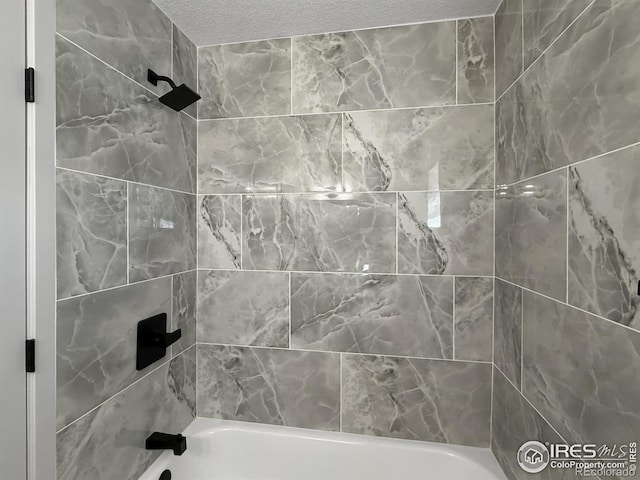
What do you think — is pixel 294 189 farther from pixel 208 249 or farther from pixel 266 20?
pixel 266 20

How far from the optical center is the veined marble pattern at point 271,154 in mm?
1506

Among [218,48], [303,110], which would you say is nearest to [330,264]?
[303,110]

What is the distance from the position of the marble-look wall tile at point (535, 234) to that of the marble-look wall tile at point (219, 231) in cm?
114

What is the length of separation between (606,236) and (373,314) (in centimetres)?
91

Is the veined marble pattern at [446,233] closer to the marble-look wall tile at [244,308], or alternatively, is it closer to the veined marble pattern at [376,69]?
the veined marble pattern at [376,69]

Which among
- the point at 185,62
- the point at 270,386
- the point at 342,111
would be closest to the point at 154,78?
the point at 185,62

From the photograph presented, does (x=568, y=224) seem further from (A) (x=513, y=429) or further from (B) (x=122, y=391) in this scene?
(B) (x=122, y=391)

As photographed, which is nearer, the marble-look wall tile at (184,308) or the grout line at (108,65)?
the grout line at (108,65)

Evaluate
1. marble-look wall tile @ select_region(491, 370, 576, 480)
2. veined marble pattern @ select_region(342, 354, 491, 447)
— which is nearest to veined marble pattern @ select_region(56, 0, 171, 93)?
veined marble pattern @ select_region(342, 354, 491, 447)

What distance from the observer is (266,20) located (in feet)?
4.64

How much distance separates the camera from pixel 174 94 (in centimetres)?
130

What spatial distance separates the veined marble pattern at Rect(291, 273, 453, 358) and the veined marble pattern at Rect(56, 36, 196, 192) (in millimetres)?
757

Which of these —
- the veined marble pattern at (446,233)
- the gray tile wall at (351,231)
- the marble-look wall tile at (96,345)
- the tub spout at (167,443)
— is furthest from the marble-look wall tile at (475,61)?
the tub spout at (167,443)

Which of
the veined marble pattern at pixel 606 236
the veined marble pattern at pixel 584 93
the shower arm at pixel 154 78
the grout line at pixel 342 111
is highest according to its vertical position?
the shower arm at pixel 154 78
